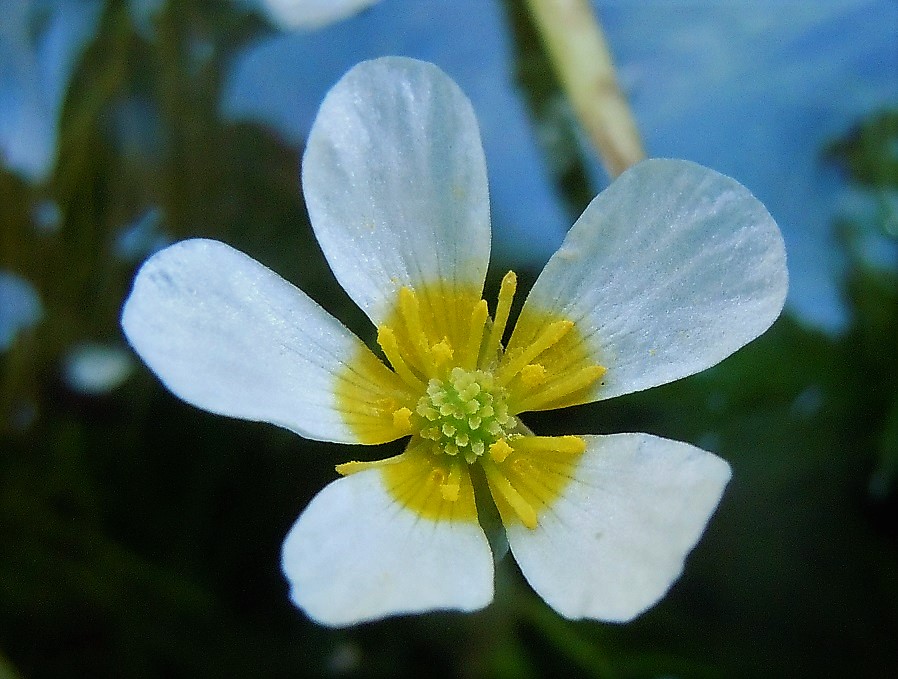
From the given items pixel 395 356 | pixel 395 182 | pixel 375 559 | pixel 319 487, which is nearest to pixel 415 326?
pixel 395 356

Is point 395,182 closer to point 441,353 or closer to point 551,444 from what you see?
point 441,353

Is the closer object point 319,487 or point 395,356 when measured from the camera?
→ point 395,356

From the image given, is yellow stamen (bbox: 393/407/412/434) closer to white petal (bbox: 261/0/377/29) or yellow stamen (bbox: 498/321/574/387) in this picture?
yellow stamen (bbox: 498/321/574/387)

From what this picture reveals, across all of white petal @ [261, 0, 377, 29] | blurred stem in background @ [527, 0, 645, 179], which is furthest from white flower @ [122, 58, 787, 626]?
white petal @ [261, 0, 377, 29]

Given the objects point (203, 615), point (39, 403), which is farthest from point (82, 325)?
point (203, 615)

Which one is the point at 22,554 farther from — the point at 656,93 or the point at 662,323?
the point at 656,93
